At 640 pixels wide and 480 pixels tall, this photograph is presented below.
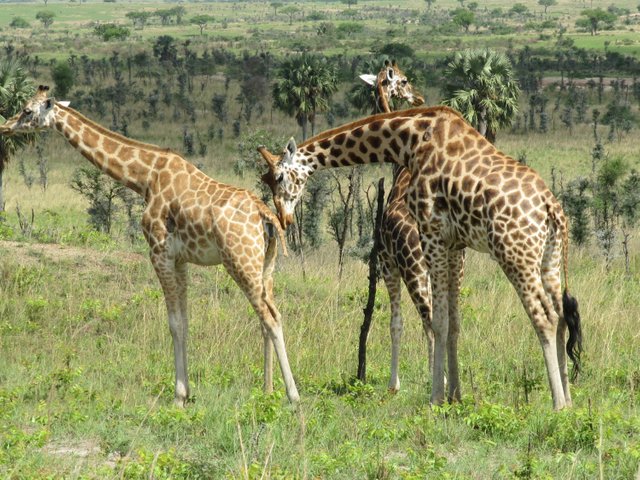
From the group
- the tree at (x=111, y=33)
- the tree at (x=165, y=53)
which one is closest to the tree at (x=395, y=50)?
the tree at (x=165, y=53)

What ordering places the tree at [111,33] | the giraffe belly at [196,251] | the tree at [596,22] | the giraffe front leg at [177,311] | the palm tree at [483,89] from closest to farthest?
the giraffe belly at [196,251], the giraffe front leg at [177,311], the palm tree at [483,89], the tree at [111,33], the tree at [596,22]

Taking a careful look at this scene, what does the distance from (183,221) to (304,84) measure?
130ft

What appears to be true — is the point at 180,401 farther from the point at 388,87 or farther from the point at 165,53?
the point at 165,53

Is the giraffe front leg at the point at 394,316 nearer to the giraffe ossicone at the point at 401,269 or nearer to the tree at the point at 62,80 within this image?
the giraffe ossicone at the point at 401,269

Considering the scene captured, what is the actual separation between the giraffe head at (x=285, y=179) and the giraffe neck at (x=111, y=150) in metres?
1.22

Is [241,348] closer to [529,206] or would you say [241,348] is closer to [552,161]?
[529,206]

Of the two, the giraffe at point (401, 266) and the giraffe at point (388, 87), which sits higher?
the giraffe at point (388, 87)

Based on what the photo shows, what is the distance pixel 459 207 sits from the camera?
8.55 meters

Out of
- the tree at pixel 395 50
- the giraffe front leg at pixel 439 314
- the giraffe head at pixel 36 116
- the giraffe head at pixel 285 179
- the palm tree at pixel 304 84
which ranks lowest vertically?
the tree at pixel 395 50

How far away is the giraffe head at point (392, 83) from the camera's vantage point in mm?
10789

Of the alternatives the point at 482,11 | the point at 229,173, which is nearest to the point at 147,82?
the point at 229,173

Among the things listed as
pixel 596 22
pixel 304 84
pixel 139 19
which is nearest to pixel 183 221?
pixel 304 84

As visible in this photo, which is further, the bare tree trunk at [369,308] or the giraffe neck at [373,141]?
the bare tree trunk at [369,308]

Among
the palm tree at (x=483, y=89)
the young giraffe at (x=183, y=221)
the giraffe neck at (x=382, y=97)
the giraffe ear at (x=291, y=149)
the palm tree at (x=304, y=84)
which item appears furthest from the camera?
the palm tree at (x=304, y=84)
